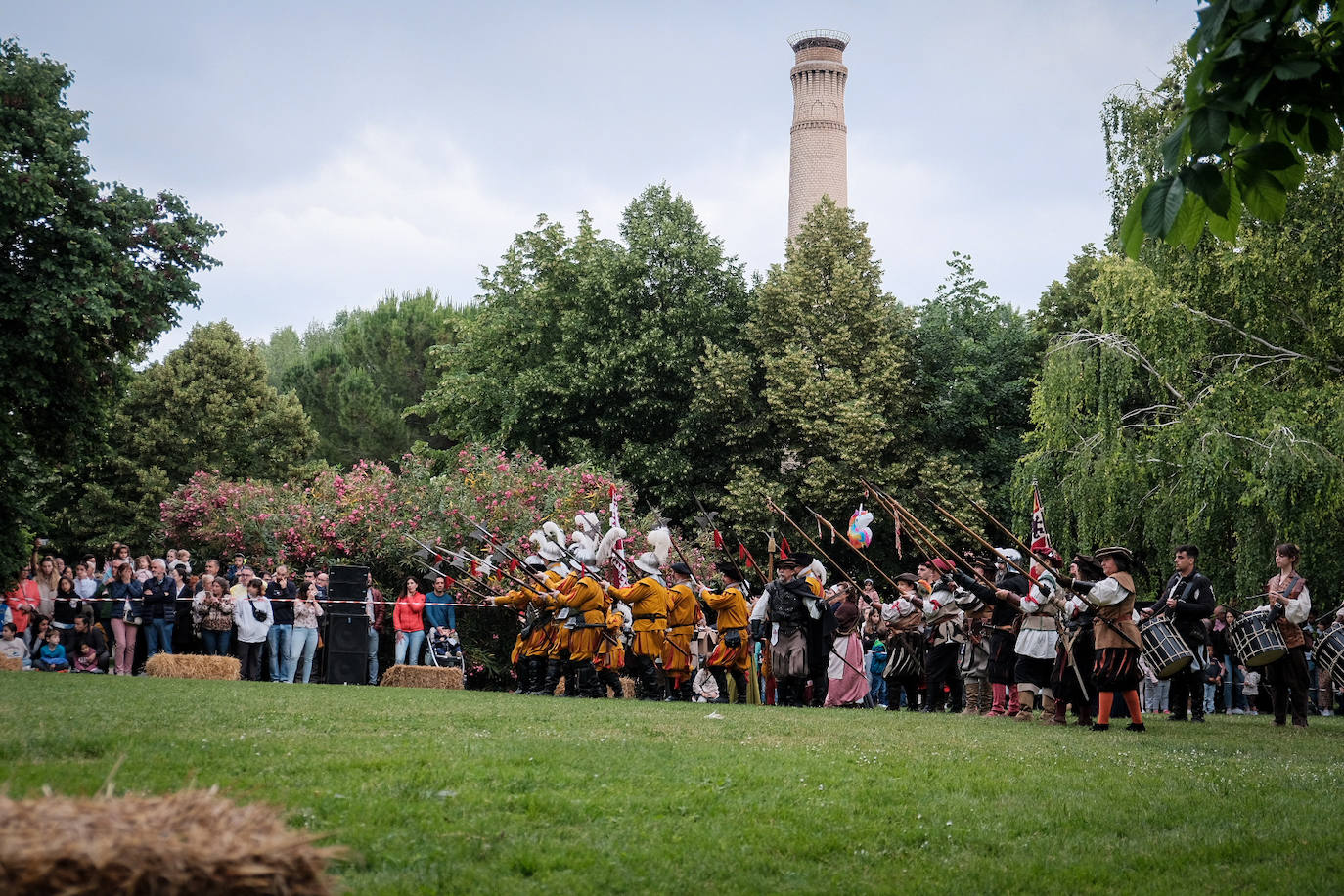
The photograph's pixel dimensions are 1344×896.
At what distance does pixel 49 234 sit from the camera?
25500mm

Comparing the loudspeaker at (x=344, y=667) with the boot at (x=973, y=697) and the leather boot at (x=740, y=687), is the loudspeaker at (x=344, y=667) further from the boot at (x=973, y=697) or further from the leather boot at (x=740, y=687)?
the boot at (x=973, y=697)

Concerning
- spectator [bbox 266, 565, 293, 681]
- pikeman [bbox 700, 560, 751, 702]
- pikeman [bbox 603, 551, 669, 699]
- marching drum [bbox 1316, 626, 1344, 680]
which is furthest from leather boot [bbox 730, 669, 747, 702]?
marching drum [bbox 1316, 626, 1344, 680]

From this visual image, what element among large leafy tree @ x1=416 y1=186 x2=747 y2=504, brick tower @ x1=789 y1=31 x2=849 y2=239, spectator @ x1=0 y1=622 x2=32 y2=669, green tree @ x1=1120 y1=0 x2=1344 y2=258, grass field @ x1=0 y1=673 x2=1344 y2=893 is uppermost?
brick tower @ x1=789 y1=31 x2=849 y2=239

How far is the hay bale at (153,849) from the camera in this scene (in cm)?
326

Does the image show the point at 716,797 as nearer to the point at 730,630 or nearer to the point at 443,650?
the point at 730,630

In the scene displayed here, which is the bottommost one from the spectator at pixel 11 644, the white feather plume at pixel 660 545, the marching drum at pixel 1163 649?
the spectator at pixel 11 644

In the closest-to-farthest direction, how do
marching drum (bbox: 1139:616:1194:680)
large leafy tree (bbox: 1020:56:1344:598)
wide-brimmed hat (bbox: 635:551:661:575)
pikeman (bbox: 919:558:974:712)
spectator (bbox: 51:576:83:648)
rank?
marching drum (bbox: 1139:616:1194:680) < pikeman (bbox: 919:558:974:712) < wide-brimmed hat (bbox: 635:551:661:575) < large leafy tree (bbox: 1020:56:1344:598) < spectator (bbox: 51:576:83:648)

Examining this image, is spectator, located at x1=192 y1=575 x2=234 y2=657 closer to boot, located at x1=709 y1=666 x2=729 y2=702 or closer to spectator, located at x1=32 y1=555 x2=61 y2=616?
spectator, located at x1=32 y1=555 x2=61 y2=616

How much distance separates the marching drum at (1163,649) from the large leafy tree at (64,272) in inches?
768

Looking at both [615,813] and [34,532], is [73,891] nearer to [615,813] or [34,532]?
[615,813]

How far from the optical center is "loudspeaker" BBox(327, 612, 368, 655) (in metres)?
22.6

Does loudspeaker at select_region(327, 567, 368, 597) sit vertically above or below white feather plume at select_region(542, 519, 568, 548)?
below

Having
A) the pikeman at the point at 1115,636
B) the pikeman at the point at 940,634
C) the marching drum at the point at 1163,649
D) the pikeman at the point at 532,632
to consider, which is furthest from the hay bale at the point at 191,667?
the marching drum at the point at 1163,649

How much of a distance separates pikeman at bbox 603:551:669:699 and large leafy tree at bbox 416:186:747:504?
65.6 feet
